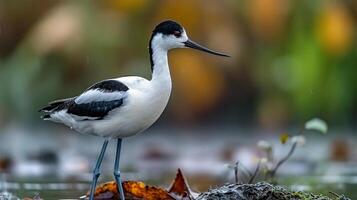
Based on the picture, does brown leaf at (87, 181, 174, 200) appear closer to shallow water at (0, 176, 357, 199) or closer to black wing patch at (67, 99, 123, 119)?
black wing patch at (67, 99, 123, 119)

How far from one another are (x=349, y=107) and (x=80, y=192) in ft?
27.1

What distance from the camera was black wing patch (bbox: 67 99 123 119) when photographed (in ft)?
32.0

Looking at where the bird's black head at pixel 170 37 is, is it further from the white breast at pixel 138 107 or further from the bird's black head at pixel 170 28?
the white breast at pixel 138 107

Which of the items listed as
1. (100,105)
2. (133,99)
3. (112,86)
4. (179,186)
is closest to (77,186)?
(179,186)

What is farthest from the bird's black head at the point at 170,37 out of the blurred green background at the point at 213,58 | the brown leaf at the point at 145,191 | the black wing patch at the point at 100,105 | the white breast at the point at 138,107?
the blurred green background at the point at 213,58

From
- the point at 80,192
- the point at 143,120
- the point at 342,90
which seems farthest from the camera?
the point at 342,90

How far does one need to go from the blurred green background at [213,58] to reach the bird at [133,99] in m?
8.68

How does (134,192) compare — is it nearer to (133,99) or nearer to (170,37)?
(133,99)

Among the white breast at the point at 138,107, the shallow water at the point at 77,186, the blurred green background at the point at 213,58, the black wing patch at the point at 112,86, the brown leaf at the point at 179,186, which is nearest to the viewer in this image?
the white breast at the point at 138,107

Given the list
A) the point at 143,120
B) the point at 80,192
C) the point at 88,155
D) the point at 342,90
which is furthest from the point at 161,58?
the point at 342,90

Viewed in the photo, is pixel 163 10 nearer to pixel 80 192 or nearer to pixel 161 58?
pixel 80 192

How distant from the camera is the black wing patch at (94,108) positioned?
9.77 metres

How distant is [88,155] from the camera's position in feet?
54.2

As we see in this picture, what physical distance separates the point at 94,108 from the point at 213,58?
30.3 feet
